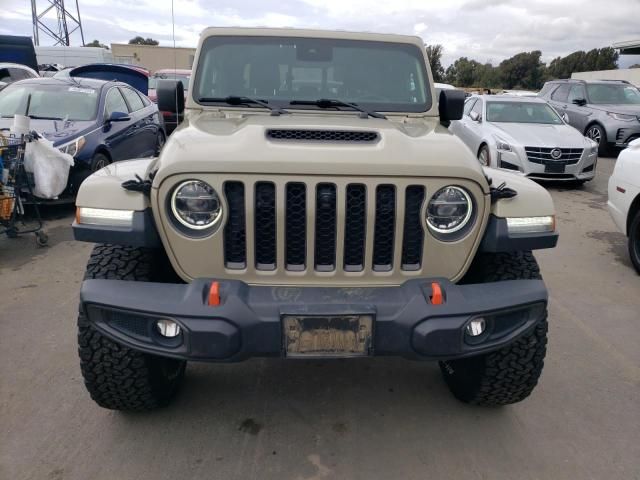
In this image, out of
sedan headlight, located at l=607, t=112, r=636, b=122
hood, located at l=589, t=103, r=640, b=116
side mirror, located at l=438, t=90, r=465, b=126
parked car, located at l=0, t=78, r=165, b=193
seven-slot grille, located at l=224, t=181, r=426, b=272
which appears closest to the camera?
seven-slot grille, located at l=224, t=181, r=426, b=272

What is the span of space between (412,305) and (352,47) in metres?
2.13

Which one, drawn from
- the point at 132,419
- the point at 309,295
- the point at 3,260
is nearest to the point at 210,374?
the point at 132,419

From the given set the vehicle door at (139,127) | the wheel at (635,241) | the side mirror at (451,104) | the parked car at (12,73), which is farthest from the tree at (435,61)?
the parked car at (12,73)

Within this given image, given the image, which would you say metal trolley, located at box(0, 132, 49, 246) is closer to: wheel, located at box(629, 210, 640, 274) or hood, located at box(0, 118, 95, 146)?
hood, located at box(0, 118, 95, 146)

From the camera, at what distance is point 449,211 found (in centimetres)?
240

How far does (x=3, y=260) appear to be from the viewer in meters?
5.28

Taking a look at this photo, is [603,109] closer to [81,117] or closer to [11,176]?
[81,117]

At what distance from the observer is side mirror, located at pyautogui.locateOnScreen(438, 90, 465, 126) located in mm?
3611

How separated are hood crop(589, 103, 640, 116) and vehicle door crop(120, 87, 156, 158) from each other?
1020 centimetres

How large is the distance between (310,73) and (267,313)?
1908mm

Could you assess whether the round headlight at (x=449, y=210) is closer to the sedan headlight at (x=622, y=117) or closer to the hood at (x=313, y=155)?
the hood at (x=313, y=155)

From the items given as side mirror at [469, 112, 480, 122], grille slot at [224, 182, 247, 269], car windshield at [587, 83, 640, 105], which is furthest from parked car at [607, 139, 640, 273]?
car windshield at [587, 83, 640, 105]

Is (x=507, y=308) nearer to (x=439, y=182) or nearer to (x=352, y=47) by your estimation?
(x=439, y=182)

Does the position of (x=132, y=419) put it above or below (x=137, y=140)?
below
